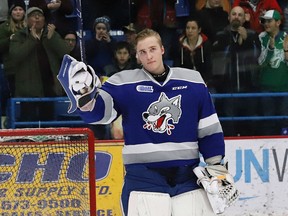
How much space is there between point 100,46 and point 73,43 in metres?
0.22

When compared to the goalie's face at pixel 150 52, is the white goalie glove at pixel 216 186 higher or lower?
lower

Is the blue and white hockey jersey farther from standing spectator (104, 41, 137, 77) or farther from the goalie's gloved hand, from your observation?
standing spectator (104, 41, 137, 77)

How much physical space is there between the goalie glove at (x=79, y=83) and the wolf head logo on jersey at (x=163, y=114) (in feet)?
0.98

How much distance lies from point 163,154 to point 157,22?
3.16 metres

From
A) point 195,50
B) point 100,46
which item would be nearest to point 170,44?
point 195,50

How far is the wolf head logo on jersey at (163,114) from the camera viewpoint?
3568 millimetres

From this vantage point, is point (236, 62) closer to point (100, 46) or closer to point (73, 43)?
point (100, 46)

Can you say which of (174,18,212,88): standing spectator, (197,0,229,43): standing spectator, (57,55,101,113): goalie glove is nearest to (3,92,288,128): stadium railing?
(174,18,212,88): standing spectator

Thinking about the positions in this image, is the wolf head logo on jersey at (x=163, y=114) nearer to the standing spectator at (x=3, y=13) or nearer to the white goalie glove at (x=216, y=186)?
the white goalie glove at (x=216, y=186)

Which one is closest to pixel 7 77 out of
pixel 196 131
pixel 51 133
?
pixel 51 133

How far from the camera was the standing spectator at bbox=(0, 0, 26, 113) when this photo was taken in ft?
21.0


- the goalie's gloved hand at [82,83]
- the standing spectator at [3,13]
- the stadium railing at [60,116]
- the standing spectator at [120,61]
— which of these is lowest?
the stadium railing at [60,116]

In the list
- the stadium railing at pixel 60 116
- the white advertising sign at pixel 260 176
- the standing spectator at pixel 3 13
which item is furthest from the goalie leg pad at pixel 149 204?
the standing spectator at pixel 3 13

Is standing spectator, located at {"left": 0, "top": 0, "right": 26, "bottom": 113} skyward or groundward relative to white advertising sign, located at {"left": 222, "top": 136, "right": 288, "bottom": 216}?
skyward
